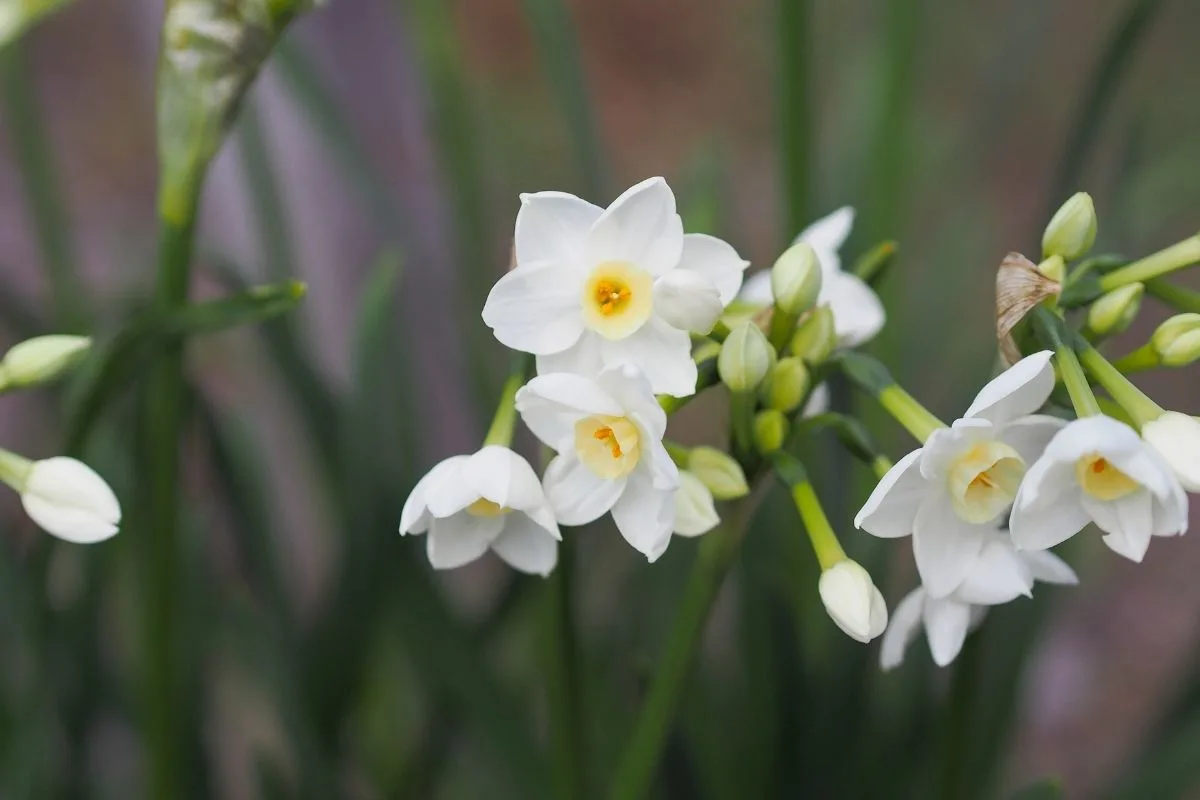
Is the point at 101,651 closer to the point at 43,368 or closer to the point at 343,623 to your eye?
the point at 343,623

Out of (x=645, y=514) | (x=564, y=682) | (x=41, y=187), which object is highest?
(x=41, y=187)

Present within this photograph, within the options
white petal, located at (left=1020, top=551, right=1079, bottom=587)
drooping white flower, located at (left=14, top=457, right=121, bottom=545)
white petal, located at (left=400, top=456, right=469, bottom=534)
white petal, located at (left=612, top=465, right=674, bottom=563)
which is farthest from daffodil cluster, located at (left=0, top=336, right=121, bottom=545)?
white petal, located at (left=1020, top=551, right=1079, bottom=587)

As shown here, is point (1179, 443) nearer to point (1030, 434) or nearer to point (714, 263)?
point (1030, 434)

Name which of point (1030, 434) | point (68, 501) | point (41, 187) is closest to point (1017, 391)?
point (1030, 434)

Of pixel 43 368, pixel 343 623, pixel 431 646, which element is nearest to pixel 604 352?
pixel 43 368

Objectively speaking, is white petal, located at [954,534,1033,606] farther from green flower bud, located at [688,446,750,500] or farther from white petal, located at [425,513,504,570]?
white petal, located at [425,513,504,570]

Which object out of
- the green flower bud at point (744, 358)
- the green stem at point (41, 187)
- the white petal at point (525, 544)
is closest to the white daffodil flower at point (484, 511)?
the white petal at point (525, 544)
